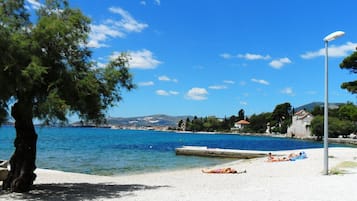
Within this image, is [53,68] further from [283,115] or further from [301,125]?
[283,115]

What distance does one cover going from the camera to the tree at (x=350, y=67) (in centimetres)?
3934

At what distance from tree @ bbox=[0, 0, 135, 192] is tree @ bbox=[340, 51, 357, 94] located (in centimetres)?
3131

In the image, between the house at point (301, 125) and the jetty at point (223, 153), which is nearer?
the jetty at point (223, 153)

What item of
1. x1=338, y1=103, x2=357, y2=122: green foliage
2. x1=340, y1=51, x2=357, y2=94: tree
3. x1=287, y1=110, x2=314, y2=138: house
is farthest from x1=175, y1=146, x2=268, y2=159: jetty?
x1=287, y1=110, x2=314, y2=138: house

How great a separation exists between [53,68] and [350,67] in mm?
35095

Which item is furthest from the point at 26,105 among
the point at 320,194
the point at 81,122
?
the point at 320,194

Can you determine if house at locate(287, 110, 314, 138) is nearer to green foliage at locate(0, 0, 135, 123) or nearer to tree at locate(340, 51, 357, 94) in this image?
tree at locate(340, 51, 357, 94)

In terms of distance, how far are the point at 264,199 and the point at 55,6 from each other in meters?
8.45

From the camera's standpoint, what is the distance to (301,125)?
15388 centimetres

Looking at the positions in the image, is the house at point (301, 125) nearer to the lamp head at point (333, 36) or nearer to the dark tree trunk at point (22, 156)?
the lamp head at point (333, 36)

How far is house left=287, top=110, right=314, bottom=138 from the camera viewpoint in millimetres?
151000

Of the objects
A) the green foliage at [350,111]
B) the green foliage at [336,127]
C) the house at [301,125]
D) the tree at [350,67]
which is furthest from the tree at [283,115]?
the tree at [350,67]

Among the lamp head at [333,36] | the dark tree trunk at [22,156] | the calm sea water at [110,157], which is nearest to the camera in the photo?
the dark tree trunk at [22,156]

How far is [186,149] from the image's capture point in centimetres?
5078
